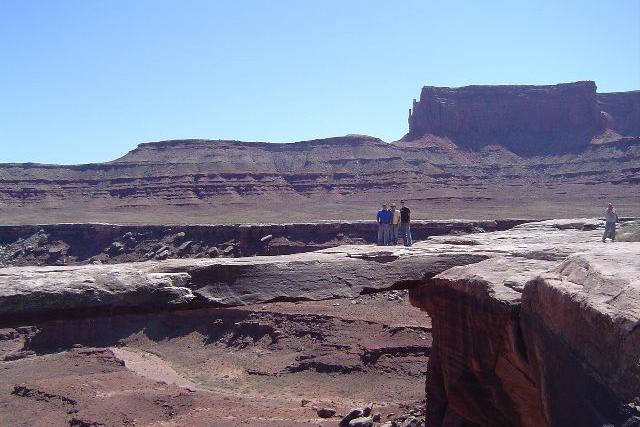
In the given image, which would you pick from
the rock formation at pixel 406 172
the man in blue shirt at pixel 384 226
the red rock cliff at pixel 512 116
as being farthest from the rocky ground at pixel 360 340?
the red rock cliff at pixel 512 116

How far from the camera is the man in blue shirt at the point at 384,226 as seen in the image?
15500 mm

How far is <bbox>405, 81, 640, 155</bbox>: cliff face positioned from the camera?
89812 millimetres

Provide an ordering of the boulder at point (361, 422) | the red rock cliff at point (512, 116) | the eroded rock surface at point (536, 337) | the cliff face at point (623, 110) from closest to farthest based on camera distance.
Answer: the eroded rock surface at point (536, 337) < the boulder at point (361, 422) < the red rock cliff at point (512, 116) < the cliff face at point (623, 110)

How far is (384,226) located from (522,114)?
273 feet

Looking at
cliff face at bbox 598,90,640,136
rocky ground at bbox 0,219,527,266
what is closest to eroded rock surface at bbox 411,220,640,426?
rocky ground at bbox 0,219,527,266

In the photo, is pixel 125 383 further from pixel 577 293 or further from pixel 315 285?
pixel 577 293

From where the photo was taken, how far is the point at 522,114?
9344 cm

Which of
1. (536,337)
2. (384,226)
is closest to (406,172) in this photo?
(384,226)

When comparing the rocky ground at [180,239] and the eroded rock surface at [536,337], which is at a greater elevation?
the eroded rock surface at [536,337]

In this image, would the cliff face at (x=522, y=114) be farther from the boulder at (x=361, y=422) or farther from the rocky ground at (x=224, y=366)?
the boulder at (x=361, y=422)

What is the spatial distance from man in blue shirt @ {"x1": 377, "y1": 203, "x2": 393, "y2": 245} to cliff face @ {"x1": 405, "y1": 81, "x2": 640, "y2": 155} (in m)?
76.7

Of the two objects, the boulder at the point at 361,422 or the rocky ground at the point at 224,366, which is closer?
the boulder at the point at 361,422

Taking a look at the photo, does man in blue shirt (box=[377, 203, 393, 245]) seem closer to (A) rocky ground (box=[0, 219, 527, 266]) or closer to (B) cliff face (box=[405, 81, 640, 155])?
(A) rocky ground (box=[0, 219, 527, 266])

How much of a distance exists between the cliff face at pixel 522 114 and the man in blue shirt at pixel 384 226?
76.7m
